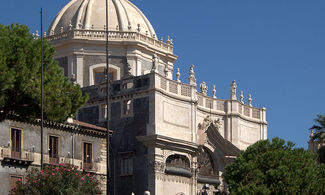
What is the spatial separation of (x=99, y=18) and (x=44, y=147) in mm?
22359

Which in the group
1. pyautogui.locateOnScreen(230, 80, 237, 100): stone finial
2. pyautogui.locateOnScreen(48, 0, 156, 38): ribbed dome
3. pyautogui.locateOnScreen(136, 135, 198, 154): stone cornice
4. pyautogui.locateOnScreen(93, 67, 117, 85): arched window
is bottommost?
pyautogui.locateOnScreen(136, 135, 198, 154): stone cornice

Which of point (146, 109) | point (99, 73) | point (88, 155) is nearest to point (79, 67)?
point (99, 73)

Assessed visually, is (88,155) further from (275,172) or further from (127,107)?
(275,172)

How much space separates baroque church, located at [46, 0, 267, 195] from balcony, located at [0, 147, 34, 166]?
8.79 metres

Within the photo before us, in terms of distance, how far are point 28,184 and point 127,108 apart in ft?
67.5

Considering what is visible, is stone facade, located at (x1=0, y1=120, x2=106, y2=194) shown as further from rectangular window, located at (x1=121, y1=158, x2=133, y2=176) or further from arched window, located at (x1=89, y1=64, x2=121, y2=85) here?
arched window, located at (x1=89, y1=64, x2=121, y2=85)

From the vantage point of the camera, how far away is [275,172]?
56281 mm

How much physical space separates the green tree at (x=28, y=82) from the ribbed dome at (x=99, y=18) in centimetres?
2642

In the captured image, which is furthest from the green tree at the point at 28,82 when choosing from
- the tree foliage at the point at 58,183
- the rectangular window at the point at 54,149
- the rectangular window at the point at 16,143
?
the rectangular window at the point at 54,149

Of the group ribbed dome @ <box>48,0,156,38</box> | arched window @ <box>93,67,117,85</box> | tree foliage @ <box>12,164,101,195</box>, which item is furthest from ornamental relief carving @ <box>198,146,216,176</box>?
tree foliage @ <box>12,164,101,195</box>

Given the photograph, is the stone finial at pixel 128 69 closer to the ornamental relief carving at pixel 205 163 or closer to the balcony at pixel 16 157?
the ornamental relief carving at pixel 205 163

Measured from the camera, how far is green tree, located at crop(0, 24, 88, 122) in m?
45.3

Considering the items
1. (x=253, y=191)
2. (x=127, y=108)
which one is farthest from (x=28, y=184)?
(x=127, y=108)

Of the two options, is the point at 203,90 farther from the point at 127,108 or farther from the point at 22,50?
the point at 22,50
